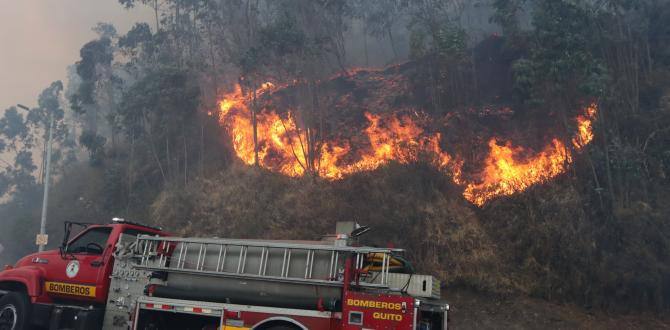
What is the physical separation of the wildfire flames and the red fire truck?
13.1m

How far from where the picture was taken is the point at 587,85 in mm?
18719

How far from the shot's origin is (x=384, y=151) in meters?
25.8

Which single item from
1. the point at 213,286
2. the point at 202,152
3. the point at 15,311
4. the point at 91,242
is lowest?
the point at 15,311

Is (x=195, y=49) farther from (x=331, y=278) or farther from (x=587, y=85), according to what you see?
(x=331, y=278)

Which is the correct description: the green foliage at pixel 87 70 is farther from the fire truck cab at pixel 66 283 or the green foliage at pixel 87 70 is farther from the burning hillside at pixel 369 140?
the fire truck cab at pixel 66 283

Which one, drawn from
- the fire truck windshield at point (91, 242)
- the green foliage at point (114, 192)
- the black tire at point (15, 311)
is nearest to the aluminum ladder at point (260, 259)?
the fire truck windshield at point (91, 242)

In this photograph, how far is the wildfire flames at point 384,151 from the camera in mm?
20656

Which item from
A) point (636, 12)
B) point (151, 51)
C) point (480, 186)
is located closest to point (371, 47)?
point (151, 51)

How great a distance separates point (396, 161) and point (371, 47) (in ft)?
96.9

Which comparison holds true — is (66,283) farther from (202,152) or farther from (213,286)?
(202,152)

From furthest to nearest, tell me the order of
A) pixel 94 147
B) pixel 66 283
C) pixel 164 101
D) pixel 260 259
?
pixel 94 147
pixel 164 101
pixel 66 283
pixel 260 259

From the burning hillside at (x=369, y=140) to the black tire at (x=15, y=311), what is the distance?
52.0 feet

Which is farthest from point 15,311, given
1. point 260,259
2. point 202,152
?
point 202,152

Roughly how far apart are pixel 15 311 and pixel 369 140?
20.1 metres
